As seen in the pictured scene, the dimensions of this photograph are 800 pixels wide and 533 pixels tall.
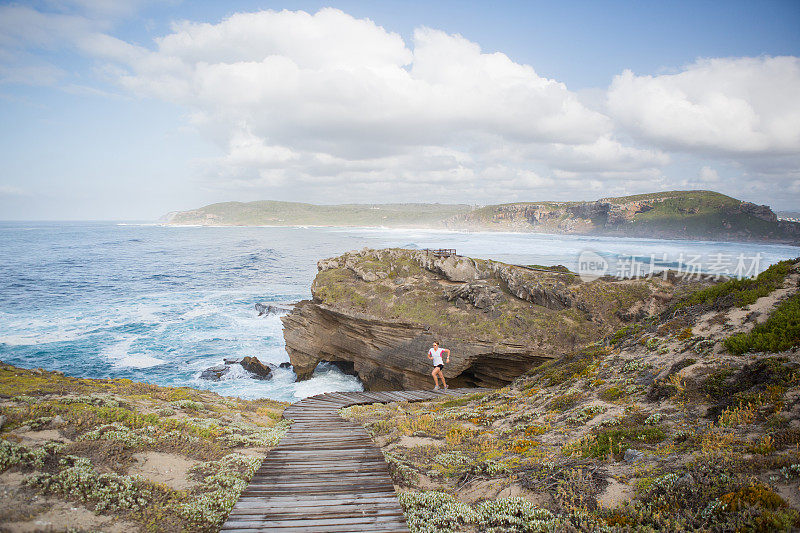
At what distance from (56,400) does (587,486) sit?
1291cm

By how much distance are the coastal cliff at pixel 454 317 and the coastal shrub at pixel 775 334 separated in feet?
42.0

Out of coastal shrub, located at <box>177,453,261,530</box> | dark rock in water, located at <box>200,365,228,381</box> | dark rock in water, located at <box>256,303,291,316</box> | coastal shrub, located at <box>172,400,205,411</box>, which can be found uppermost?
coastal shrub, located at <box>177,453,261,530</box>

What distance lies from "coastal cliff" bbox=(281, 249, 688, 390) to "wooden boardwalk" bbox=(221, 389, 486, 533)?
1354 centimetres

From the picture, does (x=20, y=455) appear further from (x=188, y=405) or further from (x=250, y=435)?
(x=188, y=405)

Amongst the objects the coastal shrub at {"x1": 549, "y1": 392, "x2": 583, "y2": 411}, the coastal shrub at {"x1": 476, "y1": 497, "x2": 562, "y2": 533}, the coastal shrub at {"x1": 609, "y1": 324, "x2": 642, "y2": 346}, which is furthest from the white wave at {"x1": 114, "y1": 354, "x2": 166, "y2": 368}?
the coastal shrub at {"x1": 609, "y1": 324, "x2": 642, "y2": 346}

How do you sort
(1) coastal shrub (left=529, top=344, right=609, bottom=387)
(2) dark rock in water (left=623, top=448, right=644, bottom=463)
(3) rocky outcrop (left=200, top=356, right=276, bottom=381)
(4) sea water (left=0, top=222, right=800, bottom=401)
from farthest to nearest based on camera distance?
1. (4) sea water (left=0, top=222, right=800, bottom=401)
2. (3) rocky outcrop (left=200, top=356, right=276, bottom=381)
3. (1) coastal shrub (left=529, top=344, right=609, bottom=387)
4. (2) dark rock in water (left=623, top=448, right=644, bottom=463)

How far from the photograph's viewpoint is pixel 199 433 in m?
9.52

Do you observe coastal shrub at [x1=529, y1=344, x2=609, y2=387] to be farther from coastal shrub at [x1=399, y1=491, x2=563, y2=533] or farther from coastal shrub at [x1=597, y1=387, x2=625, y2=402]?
coastal shrub at [x1=399, y1=491, x2=563, y2=533]

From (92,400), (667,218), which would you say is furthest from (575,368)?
(667,218)

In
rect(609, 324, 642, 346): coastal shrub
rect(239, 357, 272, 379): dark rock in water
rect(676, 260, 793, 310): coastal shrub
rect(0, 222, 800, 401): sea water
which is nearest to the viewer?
rect(676, 260, 793, 310): coastal shrub

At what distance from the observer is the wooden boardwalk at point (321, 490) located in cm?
557

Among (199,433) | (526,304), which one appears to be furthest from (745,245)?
(199,433)

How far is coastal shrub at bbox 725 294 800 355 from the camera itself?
8062mm

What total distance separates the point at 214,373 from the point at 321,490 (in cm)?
2546
